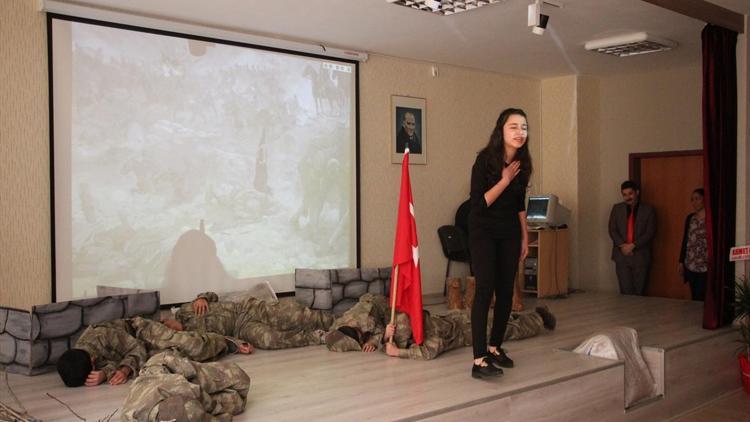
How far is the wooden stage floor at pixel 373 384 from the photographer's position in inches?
146

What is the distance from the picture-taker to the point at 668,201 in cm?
840

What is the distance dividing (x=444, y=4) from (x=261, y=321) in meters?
2.85

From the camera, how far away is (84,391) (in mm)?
4102

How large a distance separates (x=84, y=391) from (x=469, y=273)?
4.98m

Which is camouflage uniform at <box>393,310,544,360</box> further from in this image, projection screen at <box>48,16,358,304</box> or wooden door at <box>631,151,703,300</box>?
wooden door at <box>631,151,703,300</box>

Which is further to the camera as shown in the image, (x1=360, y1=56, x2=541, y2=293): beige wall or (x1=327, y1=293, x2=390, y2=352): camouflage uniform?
(x1=360, y1=56, x2=541, y2=293): beige wall

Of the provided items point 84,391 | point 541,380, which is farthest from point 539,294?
point 84,391

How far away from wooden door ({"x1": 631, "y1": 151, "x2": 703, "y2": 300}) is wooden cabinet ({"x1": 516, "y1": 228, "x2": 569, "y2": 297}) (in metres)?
1.21

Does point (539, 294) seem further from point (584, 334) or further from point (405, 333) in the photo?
point (405, 333)

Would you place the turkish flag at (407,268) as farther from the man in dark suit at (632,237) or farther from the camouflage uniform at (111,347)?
the man in dark suit at (632,237)

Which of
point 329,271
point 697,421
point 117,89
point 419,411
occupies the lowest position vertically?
point 697,421

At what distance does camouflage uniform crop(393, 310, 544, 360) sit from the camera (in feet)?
16.1

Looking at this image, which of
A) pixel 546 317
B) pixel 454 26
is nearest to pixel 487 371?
pixel 546 317

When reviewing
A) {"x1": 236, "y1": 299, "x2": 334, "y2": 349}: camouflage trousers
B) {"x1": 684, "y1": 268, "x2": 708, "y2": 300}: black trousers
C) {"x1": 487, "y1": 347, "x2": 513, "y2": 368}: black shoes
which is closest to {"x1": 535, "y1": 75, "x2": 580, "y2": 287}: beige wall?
{"x1": 684, "y1": 268, "x2": 708, "y2": 300}: black trousers
